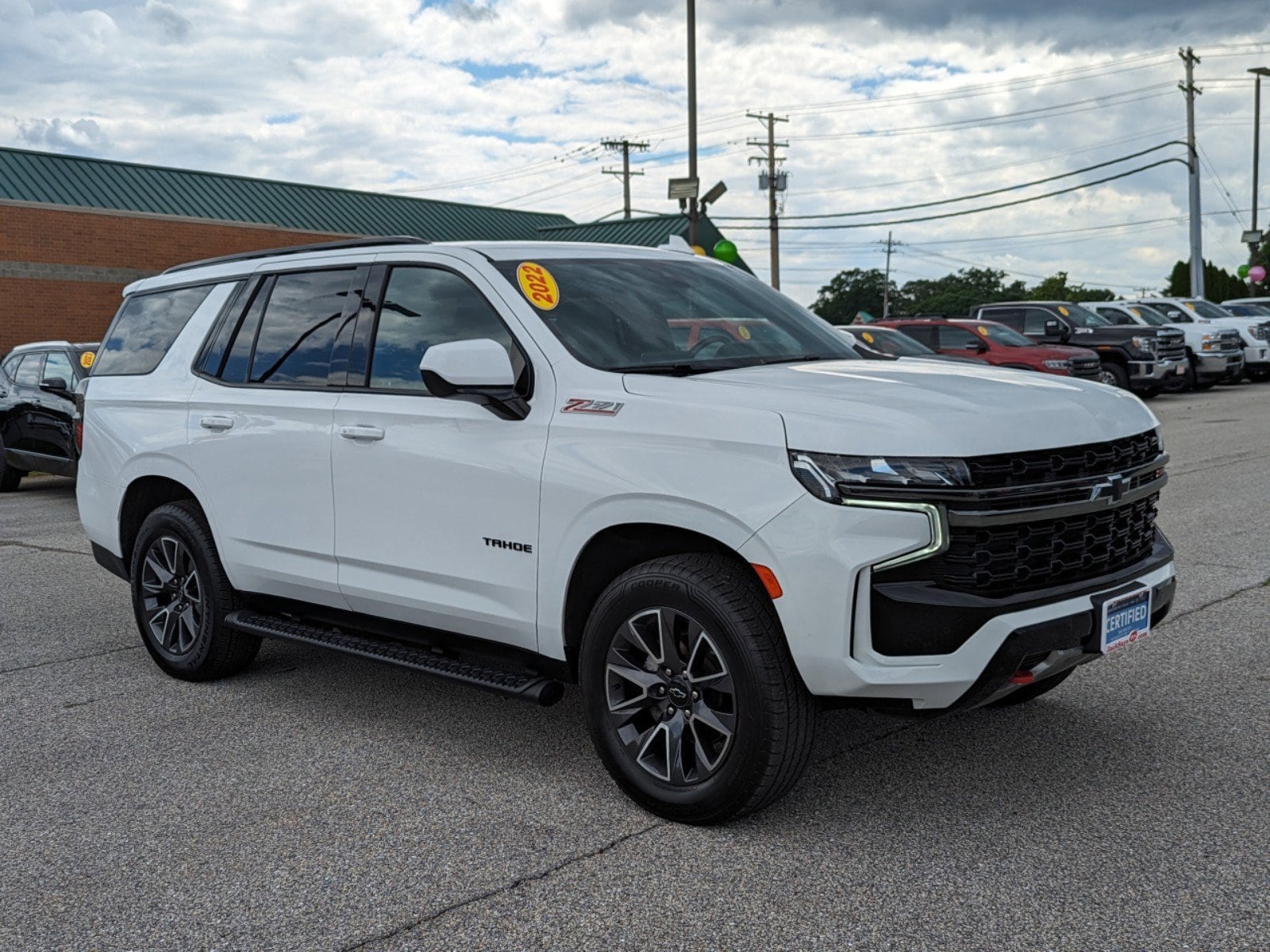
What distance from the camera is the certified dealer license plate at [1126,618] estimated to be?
Result: 13.0 ft

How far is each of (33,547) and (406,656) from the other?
7.02m

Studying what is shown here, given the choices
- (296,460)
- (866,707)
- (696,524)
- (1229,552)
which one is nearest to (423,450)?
(296,460)

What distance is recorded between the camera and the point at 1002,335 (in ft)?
73.8

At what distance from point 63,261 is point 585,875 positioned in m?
30.8

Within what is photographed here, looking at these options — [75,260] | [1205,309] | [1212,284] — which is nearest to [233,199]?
[75,260]

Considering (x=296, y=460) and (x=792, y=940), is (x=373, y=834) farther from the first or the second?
(x=296, y=460)

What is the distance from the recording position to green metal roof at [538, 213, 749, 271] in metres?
37.8

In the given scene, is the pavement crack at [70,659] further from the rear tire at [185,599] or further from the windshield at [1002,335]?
the windshield at [1002,335]

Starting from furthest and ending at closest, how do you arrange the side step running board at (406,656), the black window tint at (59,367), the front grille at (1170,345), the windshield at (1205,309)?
the windshield at (1205,309) → the front grille at (1170,345) → the black window tint at (59,367) → the side step running board at (406,656)

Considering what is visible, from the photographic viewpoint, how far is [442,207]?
41000 millimetres

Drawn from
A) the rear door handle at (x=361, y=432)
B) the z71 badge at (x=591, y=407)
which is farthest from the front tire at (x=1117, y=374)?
the z71 badge at (x=591, y=407)

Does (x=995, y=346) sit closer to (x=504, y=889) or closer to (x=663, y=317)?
(x=663, y=317)

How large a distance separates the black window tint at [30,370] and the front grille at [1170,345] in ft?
63.8

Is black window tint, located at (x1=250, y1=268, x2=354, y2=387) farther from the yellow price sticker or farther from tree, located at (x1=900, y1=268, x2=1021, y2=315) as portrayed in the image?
tree, located at (x1=900, y1=268, x2=1021, y2=315)
